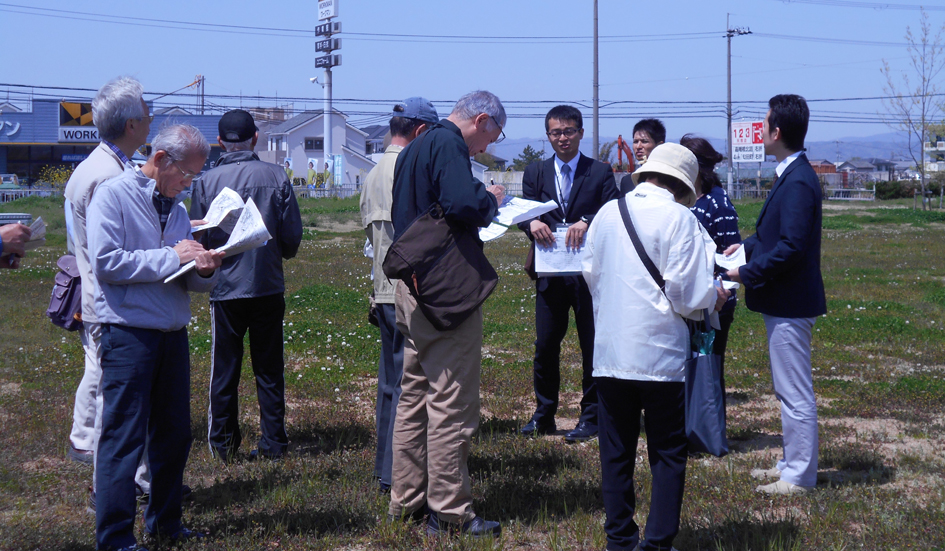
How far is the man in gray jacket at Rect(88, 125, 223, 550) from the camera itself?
11.0 feet

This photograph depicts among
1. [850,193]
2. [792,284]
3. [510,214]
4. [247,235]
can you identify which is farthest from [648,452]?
[850,193]

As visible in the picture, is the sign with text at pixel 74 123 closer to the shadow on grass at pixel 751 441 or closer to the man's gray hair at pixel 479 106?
the shadow on grass at pixel 751 441

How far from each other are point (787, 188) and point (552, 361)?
83.9 inches

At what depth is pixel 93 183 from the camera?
3.75 metres

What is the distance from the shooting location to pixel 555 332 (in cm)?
582

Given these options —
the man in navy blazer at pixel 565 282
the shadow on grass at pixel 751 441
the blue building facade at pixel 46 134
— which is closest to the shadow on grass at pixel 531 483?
the man in navy blazer at pixel 565 282

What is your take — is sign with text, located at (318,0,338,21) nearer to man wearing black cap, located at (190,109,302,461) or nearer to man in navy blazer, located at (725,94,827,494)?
man wearing black cap, located at (190,109,302,461)

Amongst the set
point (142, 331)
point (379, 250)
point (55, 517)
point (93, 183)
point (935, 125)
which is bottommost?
point (55, 517)

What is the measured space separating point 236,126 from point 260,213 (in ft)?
2.07

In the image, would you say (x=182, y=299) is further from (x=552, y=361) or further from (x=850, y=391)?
(x=850, y=391)

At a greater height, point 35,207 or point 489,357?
point 35,207

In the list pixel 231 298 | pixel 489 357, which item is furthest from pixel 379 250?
pixel 489 357

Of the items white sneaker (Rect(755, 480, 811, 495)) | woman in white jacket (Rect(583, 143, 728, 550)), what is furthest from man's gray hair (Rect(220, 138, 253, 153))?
white sneaker (Rect(755, 480, 811, 495))

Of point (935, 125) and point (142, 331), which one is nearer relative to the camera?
point (142, 331)
